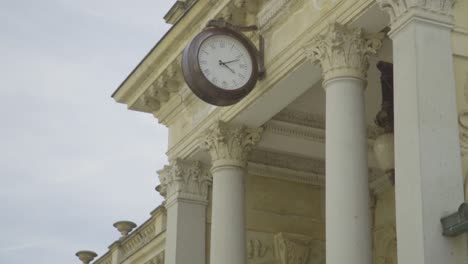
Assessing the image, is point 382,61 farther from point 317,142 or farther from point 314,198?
point 314,198

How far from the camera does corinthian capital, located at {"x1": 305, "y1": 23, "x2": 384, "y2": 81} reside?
53.8 ft

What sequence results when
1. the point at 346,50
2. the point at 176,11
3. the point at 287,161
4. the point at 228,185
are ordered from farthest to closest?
1. the point at 176,11
2. the point at 287,161
3. the point at 228,185
4. the point at 346,50

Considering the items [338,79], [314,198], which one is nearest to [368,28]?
[338,79]

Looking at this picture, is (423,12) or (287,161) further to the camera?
(287,161)

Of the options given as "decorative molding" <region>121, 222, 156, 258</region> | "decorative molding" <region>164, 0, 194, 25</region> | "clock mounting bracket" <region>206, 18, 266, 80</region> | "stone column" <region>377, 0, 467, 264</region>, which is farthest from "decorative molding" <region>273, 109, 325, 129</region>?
"decorative molding" <region>121, 222, 156, 258</region>

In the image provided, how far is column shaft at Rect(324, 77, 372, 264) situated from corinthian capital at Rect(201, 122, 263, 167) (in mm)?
4003

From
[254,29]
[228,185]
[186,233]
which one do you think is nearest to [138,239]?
[186,233]

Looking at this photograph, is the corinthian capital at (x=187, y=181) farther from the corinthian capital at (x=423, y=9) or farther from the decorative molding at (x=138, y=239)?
the corinthian capital at (x=423, y=9)

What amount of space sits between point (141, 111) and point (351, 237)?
9.26 m

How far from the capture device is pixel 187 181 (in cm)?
2225

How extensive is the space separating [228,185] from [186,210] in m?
2.29

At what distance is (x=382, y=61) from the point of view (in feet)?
60.1

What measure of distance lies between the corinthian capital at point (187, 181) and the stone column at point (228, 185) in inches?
64.1

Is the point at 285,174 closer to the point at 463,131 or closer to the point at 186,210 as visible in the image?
the point at 186,210
